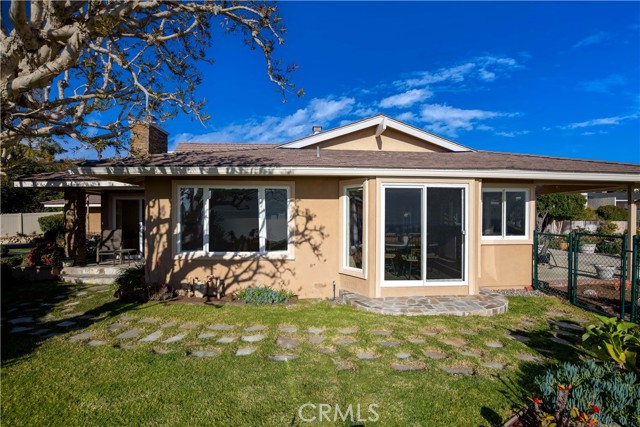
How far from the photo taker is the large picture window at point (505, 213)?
30.8 ft

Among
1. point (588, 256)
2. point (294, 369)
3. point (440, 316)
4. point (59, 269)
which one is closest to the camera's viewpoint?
point (294, 369)

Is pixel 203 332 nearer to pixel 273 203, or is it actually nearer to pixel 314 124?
pixel 273 203

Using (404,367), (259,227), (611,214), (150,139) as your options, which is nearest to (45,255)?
(150,139)

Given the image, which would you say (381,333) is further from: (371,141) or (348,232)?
(371,141)

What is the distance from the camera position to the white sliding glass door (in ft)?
25.7

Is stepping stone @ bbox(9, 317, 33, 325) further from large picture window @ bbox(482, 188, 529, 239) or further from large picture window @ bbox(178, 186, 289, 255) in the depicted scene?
large picture window @ bbox(482, 188, 529, 239)

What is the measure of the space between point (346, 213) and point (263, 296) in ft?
9.70

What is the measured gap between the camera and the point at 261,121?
1780 centimetres

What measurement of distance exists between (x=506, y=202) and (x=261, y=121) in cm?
1281

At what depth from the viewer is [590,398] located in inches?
136

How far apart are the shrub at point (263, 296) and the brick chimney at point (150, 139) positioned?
193 inches

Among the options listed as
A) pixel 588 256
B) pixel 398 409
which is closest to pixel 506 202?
pixel 398 409

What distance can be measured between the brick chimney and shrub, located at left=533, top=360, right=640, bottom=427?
395 inches

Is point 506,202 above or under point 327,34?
under
